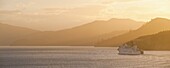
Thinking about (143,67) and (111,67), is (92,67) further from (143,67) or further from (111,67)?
(143,67)

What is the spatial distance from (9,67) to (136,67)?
131 feet

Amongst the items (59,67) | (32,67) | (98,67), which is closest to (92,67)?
(98,67)

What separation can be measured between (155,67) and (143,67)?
408 cm

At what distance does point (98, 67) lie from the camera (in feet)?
389

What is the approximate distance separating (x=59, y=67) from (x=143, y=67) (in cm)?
2646

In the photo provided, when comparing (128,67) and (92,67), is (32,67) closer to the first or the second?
(92,67)

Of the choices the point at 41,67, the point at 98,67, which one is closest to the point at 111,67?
the point at 98,67

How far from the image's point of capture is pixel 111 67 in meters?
120

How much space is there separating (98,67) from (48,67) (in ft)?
50.7

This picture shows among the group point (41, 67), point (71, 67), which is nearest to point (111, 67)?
point (71, 67)

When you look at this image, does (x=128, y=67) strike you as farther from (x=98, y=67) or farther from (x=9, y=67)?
(x=9, y=67)

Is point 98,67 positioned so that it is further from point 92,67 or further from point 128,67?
point 128,67

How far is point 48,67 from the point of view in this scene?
118 metres

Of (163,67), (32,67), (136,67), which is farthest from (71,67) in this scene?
(163,67)
